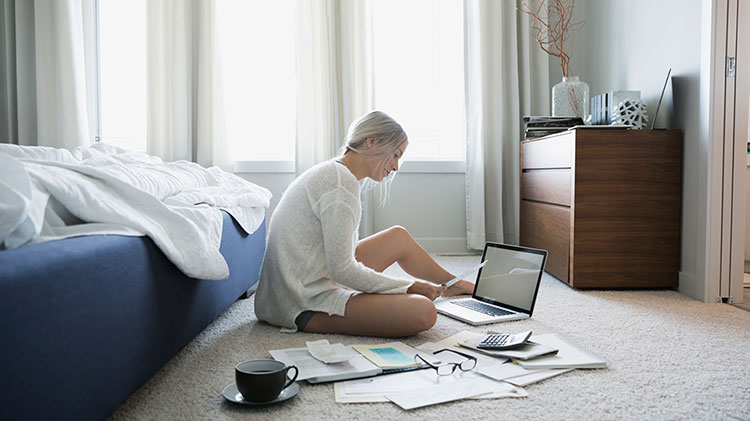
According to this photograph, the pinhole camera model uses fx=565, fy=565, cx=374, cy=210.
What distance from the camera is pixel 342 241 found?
1664 millimetres

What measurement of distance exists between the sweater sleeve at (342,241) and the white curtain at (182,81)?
2.20 meters

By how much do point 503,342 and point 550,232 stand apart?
142cm

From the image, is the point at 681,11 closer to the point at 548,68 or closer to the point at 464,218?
the point at 548,68

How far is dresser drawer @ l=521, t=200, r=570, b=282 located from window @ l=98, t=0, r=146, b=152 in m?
2.58

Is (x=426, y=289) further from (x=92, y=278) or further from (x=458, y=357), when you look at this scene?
(x=92, y=278)

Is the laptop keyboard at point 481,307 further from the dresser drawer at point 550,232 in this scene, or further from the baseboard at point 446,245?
the baseboard at point 446,245

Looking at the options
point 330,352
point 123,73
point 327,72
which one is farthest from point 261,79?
point 330,352

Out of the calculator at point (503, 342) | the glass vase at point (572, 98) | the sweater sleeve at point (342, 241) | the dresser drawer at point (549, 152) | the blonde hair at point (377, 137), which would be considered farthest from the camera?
the glass vase at point (572, 98)

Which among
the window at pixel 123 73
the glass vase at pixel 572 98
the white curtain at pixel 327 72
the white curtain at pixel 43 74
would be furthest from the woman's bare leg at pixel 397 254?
the white curtain at pixel 43 74

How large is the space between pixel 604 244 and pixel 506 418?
1558 millimetres

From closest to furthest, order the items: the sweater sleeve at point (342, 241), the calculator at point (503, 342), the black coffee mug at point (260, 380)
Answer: the black coffee mug at point (260, 380) < the calculator at point (503, 342) < the sweater sleeve at point (342, 241)

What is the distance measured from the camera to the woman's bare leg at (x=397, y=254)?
7.24 ft

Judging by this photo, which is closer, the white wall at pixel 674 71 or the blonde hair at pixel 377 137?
the blonde hair at pixel 377 137

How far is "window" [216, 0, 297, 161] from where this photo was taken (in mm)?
3807
